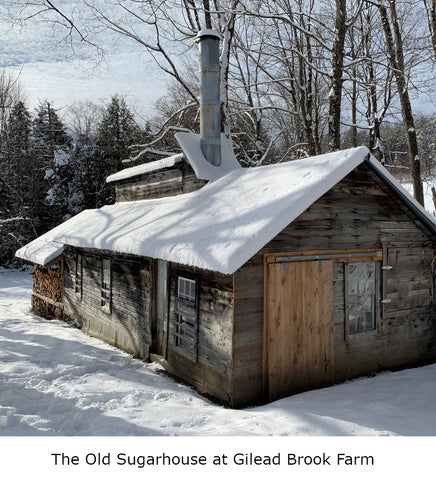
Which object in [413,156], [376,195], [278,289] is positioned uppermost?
[413,156]

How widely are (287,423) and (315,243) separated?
302cm

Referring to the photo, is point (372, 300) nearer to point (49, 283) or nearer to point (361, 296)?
point (361, 296)

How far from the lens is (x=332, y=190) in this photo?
278 inches

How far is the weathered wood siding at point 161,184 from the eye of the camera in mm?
10141

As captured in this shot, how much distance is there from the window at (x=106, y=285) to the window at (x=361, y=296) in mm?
6294

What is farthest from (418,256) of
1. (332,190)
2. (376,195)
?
(332,190)

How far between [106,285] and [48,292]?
5.50 m

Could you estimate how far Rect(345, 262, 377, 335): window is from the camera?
7402mm

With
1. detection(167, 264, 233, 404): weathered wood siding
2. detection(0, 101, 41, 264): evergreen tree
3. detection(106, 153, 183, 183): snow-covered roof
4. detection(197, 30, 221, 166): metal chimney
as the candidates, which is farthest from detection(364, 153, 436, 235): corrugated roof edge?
detection(0, 101, 41, 264): evergreen tree

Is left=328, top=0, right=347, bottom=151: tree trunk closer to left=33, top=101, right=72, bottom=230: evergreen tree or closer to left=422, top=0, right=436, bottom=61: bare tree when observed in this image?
left=422, top=0, right=436, bottom=61: bare tree

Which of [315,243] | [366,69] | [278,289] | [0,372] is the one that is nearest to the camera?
[278,289]

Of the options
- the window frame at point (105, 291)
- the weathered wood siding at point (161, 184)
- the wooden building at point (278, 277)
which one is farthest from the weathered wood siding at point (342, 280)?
the window frame at point (105, 291)
